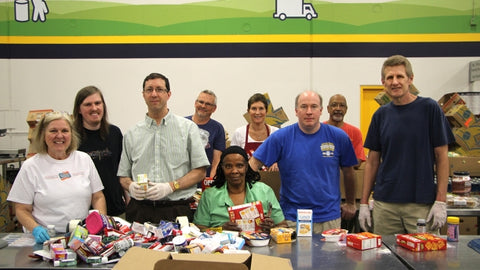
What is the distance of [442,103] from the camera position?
5797 mm

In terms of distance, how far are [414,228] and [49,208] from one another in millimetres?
2436

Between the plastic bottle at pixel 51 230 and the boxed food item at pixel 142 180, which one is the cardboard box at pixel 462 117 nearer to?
the boxed food item at pixel 142 180

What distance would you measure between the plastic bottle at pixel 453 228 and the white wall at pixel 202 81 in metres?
4.36

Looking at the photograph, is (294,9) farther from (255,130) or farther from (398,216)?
(398,216)

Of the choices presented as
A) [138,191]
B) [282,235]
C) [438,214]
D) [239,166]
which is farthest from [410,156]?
[138,191]

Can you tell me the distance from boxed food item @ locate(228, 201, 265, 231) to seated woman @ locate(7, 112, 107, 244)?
97cm

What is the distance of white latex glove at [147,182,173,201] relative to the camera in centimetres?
258

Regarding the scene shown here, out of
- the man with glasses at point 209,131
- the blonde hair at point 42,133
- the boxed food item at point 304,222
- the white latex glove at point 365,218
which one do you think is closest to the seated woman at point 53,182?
the blonde hair at point 42,133

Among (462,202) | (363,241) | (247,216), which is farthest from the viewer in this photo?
(462,202)

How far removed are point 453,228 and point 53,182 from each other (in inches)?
97.9

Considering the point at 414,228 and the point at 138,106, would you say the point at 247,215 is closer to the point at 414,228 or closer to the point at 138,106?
the point at 414,228

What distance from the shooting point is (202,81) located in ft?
22.1

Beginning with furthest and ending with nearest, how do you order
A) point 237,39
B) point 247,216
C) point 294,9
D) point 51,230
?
1. point 237,39
2. point 294,9
3. point 247,216
4. point 51,230

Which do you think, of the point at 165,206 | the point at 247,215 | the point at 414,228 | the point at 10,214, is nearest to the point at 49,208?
the point at 165,206
